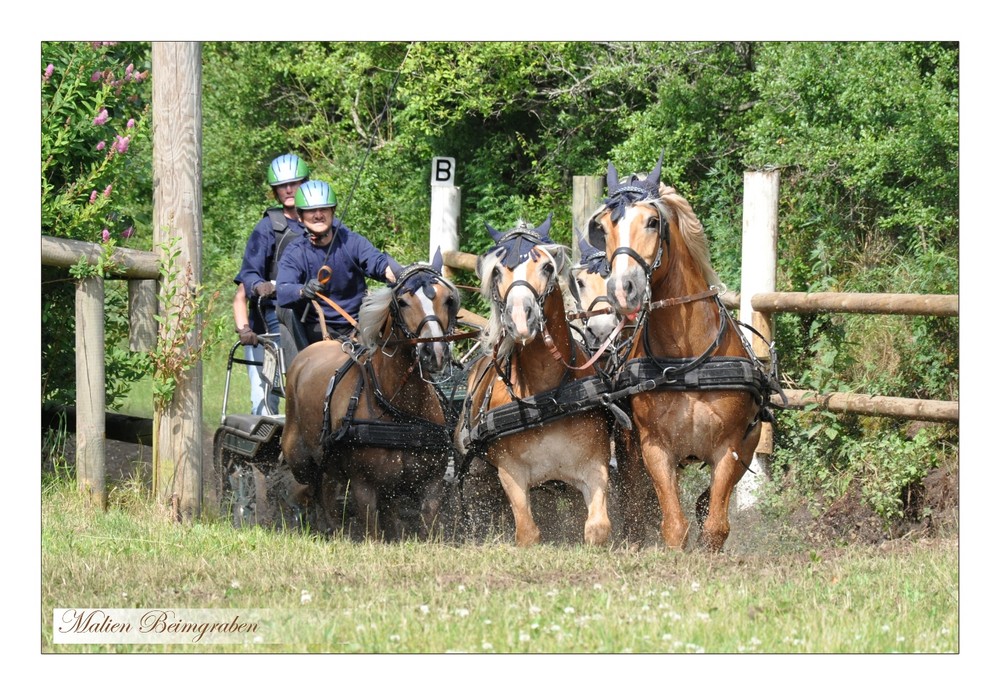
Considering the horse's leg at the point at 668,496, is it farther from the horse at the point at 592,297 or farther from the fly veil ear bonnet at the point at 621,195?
the fly veil ear bonnet at the point at 621,195

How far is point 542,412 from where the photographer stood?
6543 mm

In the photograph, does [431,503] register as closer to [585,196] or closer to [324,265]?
[324,265]

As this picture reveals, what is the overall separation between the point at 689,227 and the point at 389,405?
1.81 metres

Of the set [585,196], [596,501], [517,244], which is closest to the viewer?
[517,244]

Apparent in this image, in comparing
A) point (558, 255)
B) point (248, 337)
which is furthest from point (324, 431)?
point (558, 255)

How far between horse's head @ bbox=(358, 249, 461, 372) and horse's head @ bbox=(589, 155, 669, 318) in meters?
0.90

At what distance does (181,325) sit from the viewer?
784 cm

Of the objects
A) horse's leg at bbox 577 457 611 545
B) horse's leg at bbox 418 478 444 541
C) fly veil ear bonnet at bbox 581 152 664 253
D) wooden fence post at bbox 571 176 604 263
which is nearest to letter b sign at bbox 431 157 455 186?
wooden fence post at bbox 571 176 604 263

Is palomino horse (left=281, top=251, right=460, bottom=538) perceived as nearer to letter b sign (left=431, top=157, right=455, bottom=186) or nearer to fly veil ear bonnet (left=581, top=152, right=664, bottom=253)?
fly veil ear bonnet (left=581, top=152, right=664, bottom=253)

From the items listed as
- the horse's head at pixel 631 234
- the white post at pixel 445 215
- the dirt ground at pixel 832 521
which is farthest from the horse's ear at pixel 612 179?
the white post at pixel 445 215

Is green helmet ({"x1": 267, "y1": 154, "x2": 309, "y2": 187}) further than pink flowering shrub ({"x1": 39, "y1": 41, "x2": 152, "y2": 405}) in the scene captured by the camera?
Yes

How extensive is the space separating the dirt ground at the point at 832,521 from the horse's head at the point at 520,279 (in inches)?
57.6

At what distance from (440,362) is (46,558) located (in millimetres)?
2032

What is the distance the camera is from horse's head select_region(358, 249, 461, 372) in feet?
21.9
